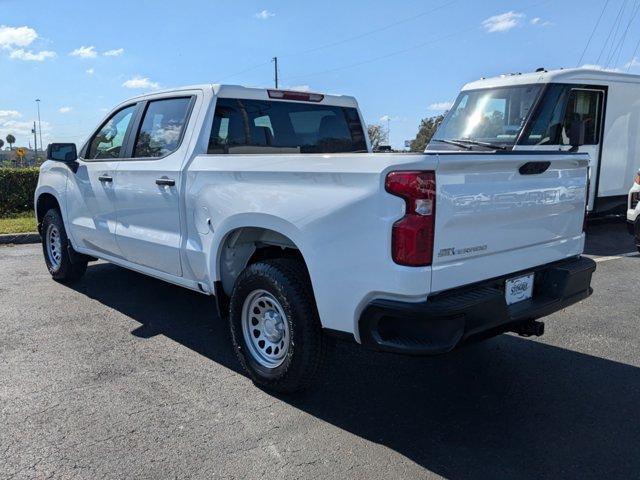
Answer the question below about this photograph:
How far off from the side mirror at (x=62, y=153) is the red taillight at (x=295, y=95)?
227 cm

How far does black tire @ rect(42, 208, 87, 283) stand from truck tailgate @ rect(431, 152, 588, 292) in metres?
4.72

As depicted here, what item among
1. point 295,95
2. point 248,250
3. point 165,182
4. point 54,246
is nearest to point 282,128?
point 295,95

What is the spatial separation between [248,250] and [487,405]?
193 cm

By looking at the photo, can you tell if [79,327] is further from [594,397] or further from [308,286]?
[594,397]

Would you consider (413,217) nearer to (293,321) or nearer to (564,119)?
(293,321)

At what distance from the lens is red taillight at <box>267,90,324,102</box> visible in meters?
4.74

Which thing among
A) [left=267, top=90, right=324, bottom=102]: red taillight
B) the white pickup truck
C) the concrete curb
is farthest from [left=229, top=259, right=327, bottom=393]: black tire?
the concrete curb

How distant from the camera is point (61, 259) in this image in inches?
251

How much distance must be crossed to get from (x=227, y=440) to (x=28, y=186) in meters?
11.5

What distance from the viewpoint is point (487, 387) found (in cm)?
376

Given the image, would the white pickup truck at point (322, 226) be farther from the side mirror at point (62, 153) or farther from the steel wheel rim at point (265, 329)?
the side mirror at point (62, 153)

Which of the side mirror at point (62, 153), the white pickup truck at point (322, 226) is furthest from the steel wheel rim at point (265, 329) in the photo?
the side mirror at point (62, 153)

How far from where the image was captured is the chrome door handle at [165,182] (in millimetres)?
4262

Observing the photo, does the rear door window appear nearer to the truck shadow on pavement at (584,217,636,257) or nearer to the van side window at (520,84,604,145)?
the van side window at (520,84,604,145)
